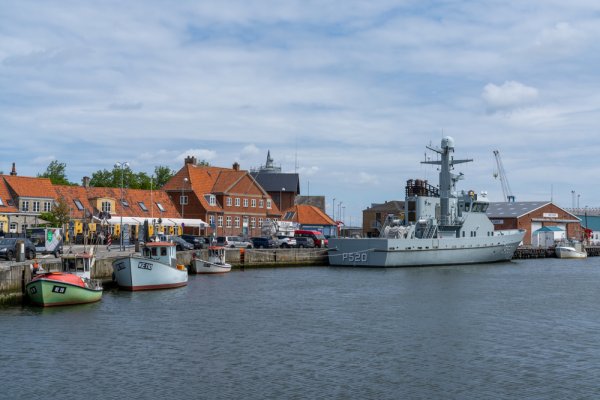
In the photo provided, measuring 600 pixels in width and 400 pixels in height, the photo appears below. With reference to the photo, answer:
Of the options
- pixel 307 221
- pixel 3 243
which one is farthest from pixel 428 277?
pixel 307 221

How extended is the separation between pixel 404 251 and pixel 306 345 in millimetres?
41137

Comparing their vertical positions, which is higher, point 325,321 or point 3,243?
point 3,243

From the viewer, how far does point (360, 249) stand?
69.4 metres

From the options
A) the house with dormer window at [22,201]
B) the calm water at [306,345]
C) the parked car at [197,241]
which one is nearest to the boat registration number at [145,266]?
the calm water at [306,345]

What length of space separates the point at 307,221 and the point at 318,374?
8866 cm

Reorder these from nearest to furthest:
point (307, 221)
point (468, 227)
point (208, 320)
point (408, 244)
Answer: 1. point (208, 320)
2. point (408, 244)
3. point (468, 227)
4. point (307, 221)

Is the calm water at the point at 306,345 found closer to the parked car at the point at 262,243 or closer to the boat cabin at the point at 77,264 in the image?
the boat cabin at the point at 77,264

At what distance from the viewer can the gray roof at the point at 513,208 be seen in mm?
109750

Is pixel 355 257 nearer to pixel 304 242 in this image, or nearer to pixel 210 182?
pixel 304 242

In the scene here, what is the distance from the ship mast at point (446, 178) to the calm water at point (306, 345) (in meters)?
27.0

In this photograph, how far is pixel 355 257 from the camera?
6988 centimetres

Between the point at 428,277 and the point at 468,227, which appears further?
the point at 468,227

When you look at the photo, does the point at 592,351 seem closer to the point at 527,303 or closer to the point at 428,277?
the point at 527,303

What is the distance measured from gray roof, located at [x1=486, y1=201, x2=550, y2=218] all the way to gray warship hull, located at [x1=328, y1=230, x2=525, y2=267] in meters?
36.0
